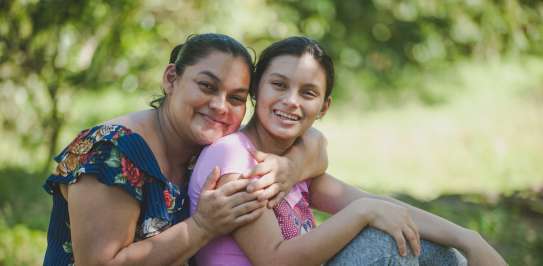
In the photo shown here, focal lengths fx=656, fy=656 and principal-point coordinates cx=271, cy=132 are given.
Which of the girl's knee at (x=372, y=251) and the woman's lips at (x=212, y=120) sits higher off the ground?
the woman's lips at (x=212, y=120)

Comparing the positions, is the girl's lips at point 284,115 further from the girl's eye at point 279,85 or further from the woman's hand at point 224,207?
the woman's hand at point 224,207

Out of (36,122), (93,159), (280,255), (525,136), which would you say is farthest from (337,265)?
(525,136)

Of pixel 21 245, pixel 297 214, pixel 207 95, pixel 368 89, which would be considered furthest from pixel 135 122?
pixel 368 89

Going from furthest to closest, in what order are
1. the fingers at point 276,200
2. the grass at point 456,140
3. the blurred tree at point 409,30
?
the blurred tree at point 409,30 < the grass at point 456,140 < the fingers at point 276,200

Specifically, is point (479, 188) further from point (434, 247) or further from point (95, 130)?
point (95, 130)

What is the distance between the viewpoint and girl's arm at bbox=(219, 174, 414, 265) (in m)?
2.29

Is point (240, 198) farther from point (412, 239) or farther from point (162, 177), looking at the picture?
point (412, 239)

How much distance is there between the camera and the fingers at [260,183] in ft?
7.55

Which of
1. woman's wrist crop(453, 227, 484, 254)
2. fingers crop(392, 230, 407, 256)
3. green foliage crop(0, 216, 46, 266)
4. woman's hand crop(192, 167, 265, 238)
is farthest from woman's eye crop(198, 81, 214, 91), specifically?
green foliage crop(0, 216, 46, 266)

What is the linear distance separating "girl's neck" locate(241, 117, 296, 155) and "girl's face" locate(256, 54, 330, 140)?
0.05m

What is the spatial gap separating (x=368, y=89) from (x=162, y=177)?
22.4 feet

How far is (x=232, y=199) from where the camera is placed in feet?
7.45

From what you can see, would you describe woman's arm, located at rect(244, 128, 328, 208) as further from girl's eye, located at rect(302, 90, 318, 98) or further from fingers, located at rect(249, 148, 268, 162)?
girl's eye, located at rect(302, 90, 318, 98)

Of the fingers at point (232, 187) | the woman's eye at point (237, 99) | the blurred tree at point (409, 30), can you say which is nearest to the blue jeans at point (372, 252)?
→ the fingers at point (232, 187)
